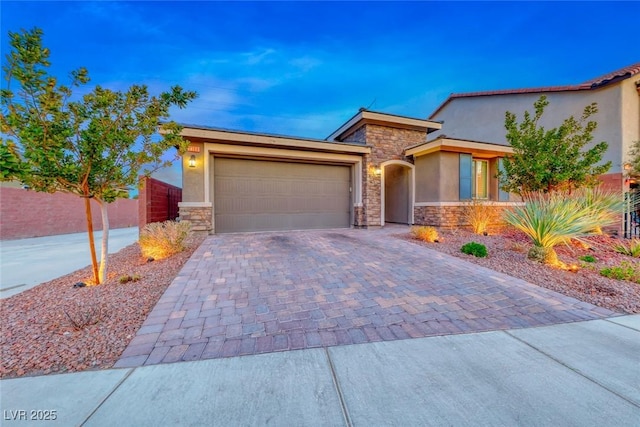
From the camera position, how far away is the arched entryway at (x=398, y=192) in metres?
10.2

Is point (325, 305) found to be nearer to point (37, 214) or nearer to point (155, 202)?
point (155, 202)

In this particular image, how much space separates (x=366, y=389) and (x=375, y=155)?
902 centimetres

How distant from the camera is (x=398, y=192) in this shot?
11.2m

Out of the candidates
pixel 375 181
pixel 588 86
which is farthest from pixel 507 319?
pixel 588 86

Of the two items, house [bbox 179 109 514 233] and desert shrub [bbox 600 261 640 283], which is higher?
house [bbox 179 109 514 233]

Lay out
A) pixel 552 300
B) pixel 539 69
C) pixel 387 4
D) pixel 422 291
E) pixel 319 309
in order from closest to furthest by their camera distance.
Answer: pixel 319 309 → pixel 552 300 → pixel 422 291 → pixel 387 4 → pixel 539 69

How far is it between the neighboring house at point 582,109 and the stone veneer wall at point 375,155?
6066mm

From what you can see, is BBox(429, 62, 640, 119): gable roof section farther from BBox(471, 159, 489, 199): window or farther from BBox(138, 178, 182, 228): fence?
BBox(138, 178, 182, 228): fence

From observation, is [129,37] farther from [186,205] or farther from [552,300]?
[552,300]

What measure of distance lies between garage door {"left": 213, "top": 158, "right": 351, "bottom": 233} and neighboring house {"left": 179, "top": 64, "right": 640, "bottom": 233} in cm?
3

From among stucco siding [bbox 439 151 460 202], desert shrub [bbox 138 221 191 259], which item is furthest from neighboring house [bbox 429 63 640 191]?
desert shrub [bbox 138 221 191 259]

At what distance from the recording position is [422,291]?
131 inches

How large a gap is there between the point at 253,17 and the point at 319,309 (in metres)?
13.9

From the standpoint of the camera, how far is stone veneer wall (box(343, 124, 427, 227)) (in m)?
→ 9.48
